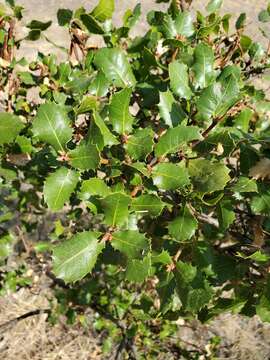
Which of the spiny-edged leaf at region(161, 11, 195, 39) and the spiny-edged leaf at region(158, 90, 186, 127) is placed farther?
the spiny-edged leaf at region(161, 11, 195, 39)

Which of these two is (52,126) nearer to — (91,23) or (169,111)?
(169,111)

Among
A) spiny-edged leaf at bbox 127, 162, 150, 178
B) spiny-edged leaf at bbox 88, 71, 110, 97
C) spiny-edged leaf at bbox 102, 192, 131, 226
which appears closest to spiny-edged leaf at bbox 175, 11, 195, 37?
spiny-edged leaf at bbox 88, 71, 110, 97

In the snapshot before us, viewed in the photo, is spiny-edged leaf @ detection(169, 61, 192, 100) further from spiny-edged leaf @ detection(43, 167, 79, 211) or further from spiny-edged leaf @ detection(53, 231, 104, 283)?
spiny-edged leaf @ detection(53, 231, 104, 283)

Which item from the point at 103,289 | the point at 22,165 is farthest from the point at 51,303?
the point at 22,165

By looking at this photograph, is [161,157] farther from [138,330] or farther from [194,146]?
[138,330]

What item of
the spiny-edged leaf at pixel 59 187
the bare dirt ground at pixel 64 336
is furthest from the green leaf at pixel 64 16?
the bare dirt ground at pixel 64 336

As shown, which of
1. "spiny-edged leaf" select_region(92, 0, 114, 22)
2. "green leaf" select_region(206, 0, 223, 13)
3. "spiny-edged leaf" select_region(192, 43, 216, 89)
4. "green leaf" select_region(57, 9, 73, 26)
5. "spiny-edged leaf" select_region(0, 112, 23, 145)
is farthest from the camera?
"green leaf" select_region(206, 0, 223, 13)

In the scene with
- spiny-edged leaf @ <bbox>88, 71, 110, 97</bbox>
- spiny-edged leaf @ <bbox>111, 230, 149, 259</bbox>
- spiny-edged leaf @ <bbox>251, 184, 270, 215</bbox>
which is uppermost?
spiny-edged leaf @ <bbox>88, 71, 110, 97</bbox>
